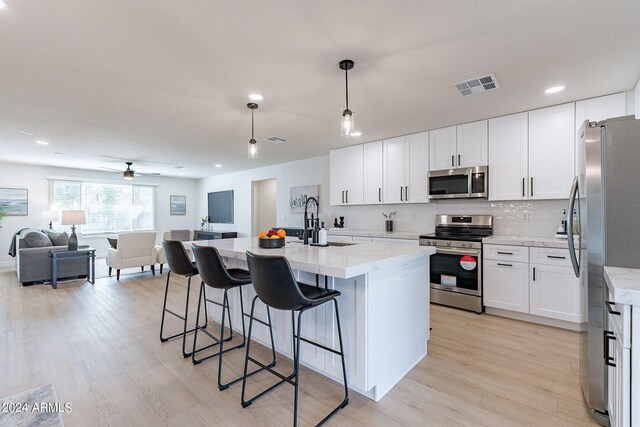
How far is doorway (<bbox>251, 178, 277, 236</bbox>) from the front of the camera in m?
8.23

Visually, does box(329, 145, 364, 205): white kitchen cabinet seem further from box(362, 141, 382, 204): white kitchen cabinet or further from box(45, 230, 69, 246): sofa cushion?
box(45, 230, 69, 246): sofa cushion

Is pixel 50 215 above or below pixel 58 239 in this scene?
above

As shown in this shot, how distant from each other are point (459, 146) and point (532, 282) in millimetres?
1875

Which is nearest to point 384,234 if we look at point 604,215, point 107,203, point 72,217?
point 604,215

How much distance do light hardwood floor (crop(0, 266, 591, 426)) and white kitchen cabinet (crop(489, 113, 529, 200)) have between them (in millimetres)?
1537

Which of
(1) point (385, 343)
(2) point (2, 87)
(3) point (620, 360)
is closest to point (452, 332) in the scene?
(1) point (385, 343)

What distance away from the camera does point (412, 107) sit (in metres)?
3.37

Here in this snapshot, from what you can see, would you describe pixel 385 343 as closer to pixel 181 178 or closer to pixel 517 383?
pixel 517 383

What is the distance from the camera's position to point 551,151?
3.32 meters

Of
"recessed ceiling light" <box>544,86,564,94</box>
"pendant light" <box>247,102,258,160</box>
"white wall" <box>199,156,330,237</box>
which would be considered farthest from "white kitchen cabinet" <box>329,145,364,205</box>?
"recessed ceiling light" <box>544,86,564,94</box>

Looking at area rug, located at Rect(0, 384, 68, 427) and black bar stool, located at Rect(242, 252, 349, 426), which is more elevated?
black bar stool, located at Rect(242, 252, 349, 426)

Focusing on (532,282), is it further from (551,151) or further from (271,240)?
(271,240)

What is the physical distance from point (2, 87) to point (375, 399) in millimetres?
4208

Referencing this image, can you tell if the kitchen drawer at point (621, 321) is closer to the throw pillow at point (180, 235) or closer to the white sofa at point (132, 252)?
the white sofa at point (132, 252)
